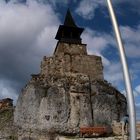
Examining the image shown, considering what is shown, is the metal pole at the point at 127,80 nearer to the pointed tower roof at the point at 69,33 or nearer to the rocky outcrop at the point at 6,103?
the pointed tower roof at the point at 69,33

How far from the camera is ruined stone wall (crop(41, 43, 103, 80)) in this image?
42.3 m

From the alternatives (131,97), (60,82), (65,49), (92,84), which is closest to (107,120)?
(92,84)

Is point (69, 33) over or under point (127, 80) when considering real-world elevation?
over

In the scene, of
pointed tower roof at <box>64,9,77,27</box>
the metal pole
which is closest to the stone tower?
pointed tower roof at <box>64,9,77,27</box>

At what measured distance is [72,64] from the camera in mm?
43000

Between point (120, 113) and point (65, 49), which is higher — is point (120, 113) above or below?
below

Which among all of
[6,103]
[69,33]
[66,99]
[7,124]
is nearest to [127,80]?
[66,99]

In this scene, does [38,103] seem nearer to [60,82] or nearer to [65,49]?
[60,82]

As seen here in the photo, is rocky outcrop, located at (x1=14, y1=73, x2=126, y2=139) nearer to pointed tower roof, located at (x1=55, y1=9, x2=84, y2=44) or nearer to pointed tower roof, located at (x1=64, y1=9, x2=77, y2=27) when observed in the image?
pointed tower roof, located at (x1=55, y1=9, x2=84, y2=44)

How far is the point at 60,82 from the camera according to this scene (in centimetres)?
3906

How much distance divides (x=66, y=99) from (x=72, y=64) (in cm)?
653

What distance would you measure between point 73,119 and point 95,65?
9932 mm

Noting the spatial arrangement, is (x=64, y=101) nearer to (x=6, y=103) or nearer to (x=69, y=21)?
(x=69, y=21)

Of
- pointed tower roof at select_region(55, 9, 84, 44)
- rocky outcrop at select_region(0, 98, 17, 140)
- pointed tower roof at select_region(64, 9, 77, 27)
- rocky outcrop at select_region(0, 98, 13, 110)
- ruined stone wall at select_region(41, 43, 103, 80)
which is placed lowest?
rocky outcrop at select_region(0, 98, 17, 140)
